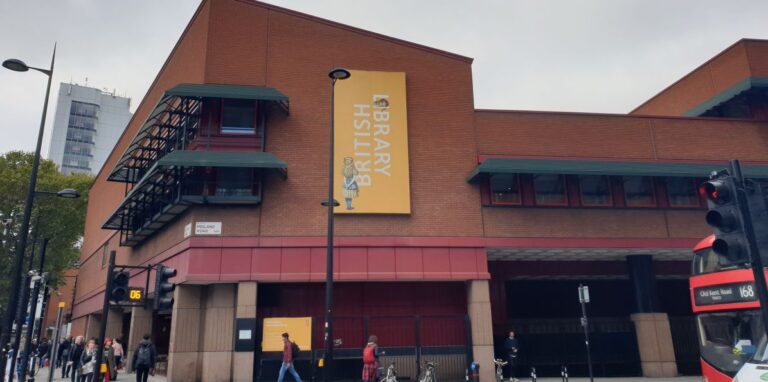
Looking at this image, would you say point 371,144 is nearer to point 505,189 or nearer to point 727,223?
point 505,189

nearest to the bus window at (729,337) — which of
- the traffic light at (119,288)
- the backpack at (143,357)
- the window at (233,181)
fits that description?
the traffic light at (119,288)

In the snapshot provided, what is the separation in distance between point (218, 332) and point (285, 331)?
8.30 feet

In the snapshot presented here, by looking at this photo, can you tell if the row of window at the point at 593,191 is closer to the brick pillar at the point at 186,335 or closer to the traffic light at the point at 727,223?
the brick pillar at the point at 186,335

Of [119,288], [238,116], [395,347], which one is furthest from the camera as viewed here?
[238,116]

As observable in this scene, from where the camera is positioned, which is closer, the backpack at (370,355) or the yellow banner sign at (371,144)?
the backpack at (370,355)

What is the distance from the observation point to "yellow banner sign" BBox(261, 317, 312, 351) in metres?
20.1

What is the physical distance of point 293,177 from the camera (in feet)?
71.3

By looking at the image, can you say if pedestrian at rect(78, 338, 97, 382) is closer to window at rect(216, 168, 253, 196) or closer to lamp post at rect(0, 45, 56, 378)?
lamp post at rect(0, 45, 56, 378)

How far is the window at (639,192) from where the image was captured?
78.5 ft

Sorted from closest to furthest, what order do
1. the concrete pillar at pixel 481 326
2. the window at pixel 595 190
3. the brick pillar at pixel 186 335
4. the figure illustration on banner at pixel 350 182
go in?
1. the brick pillar at pixel 186 335
2. the concrete pillar at pixel 481 326
3. the figure illustration on banner at pixel 350 182
4. the window at pixel 595 190

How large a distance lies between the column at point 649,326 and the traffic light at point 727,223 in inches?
750

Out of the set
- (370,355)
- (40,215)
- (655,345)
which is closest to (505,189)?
(655,345)

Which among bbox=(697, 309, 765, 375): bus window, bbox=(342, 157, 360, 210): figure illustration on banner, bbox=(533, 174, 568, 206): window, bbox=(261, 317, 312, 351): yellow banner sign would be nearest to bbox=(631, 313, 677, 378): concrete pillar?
bbox=(533, 174, 568, 206): window

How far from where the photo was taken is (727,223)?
6.58 meters
